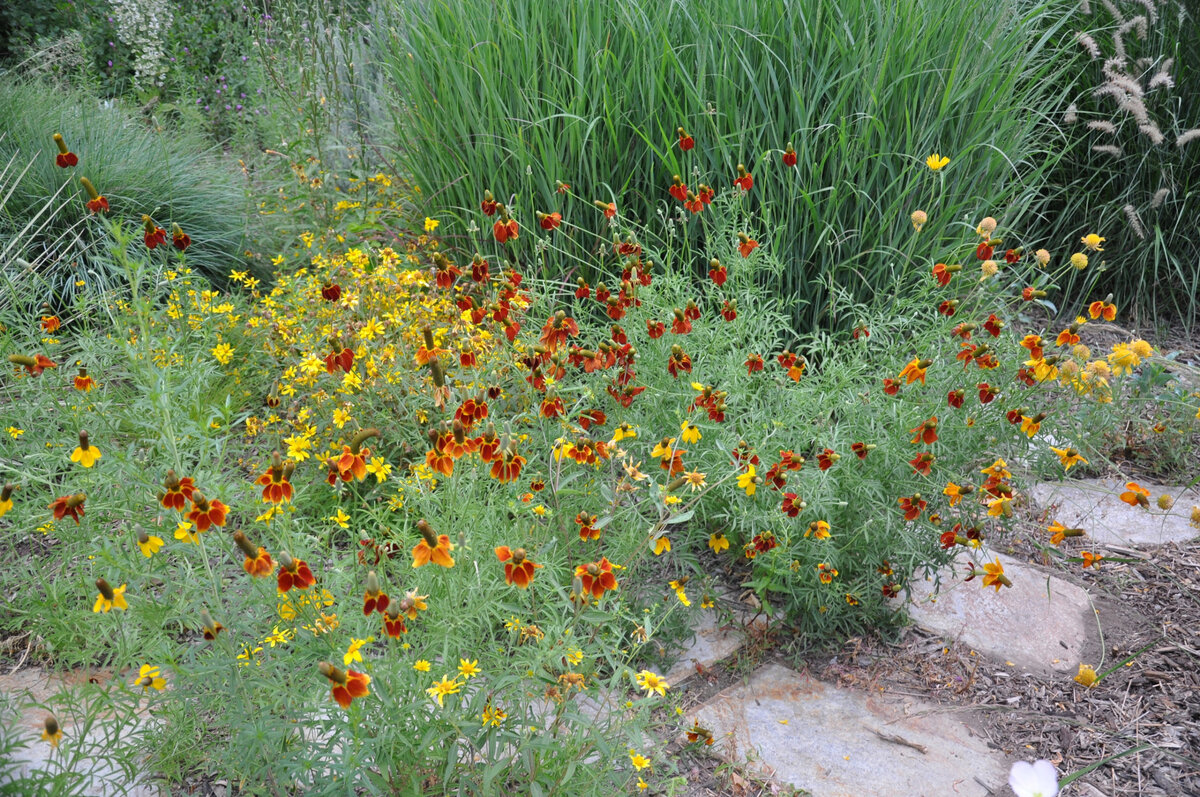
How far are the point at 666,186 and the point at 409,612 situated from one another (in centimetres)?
240

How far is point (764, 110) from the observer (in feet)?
10.3

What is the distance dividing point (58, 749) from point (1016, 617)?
91.4 inches

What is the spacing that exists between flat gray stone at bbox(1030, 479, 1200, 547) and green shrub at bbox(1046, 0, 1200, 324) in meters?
1.69

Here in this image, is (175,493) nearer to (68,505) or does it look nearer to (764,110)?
(68,505)

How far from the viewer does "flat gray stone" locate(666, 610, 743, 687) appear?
2.16m

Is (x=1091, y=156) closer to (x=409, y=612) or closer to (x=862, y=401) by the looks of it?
(x=862, y=401)

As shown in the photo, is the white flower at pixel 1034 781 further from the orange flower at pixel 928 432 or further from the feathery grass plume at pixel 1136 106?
the feathery grass plume at pixel 1136 106

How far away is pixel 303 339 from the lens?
2836 mm

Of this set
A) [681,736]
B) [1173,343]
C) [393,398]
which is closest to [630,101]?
[393,398]

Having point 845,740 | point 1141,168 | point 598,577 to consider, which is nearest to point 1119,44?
point 1141,168

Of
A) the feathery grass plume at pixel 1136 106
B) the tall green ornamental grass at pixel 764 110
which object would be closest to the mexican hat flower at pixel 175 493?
the tall green ornamental grass at pixel 764 110

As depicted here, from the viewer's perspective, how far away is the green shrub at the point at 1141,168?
425 cm

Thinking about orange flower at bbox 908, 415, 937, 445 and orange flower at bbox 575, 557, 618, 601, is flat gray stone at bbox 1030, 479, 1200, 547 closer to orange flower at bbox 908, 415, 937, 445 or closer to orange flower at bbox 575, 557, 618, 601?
orange flower at bbox 908, 415, 937, 445

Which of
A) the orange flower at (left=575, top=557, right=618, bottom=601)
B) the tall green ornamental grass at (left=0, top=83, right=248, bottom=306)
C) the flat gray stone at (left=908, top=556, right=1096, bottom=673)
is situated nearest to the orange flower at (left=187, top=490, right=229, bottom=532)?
the orange flower at (left=575, top=557, right=618, bottom=601)
